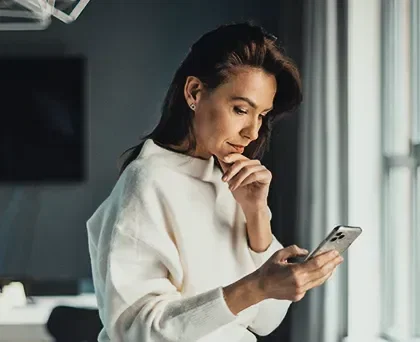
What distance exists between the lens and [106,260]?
78 centimetres

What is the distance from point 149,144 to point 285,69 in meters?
0.16

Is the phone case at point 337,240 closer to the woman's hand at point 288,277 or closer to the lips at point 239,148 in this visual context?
the woman's hand at point 288,277

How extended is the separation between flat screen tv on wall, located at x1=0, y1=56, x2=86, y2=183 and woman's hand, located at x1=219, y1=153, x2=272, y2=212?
68.5 inches

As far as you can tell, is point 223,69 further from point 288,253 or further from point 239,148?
point 288,253

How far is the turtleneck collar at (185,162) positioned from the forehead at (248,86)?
0.08 meters

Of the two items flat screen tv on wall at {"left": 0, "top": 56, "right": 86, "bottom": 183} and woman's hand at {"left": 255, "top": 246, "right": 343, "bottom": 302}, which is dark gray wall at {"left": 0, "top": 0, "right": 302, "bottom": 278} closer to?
flat screen tv on wall at {"left": 0, "top": 56, "right": 86, "bottom": 183}

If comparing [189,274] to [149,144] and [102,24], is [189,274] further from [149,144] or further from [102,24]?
[102,24]

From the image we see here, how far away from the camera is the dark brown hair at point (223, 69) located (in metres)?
0.83

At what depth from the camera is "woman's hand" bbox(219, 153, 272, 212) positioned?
2.65 feet

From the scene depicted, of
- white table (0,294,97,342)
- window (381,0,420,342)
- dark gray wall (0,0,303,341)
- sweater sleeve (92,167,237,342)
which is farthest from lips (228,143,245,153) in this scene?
dark gray wall (0,0,303,341)

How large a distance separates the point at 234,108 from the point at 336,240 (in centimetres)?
17

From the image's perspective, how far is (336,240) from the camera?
2.58 ft

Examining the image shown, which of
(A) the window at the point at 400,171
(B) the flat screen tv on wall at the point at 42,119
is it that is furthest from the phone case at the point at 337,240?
(B) the flat screen tv on wall at the point at 42,119

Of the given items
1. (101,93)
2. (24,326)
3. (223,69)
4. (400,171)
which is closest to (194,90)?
(223,69)
